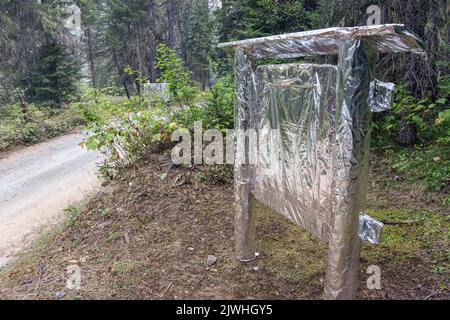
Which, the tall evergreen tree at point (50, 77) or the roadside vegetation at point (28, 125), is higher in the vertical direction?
the tall evergreen tree at point (50, 77)

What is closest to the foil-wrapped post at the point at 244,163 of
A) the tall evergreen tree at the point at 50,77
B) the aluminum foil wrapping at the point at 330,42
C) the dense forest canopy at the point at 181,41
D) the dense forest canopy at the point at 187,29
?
the aluminum foil wrapping at the point at 330,42

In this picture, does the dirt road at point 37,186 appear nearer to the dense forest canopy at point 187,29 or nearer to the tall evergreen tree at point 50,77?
the dense forest canopy at point 187,29

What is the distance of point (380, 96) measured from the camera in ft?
6.82

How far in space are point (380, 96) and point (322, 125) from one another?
0.42 meters

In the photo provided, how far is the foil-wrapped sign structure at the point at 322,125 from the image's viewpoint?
208cm

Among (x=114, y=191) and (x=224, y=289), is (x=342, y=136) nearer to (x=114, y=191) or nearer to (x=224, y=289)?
(x=224, y=289)

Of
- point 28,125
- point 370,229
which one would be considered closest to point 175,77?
point 370,229

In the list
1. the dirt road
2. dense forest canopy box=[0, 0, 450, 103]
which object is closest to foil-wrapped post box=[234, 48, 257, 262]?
dense forest canopy box=[0, 0, 450, 103]

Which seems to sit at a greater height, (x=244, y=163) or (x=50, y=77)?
(x=50, y=77)

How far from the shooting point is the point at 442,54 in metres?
5.23

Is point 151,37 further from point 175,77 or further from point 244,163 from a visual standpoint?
point 244,163

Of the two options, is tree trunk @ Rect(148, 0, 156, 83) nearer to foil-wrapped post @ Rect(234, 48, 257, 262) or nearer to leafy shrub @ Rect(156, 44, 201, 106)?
leafy shrub @ Rect(156, 44, 201, 106)

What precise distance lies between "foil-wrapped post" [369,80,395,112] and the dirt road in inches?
187

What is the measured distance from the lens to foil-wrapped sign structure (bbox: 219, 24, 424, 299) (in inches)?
82.0
